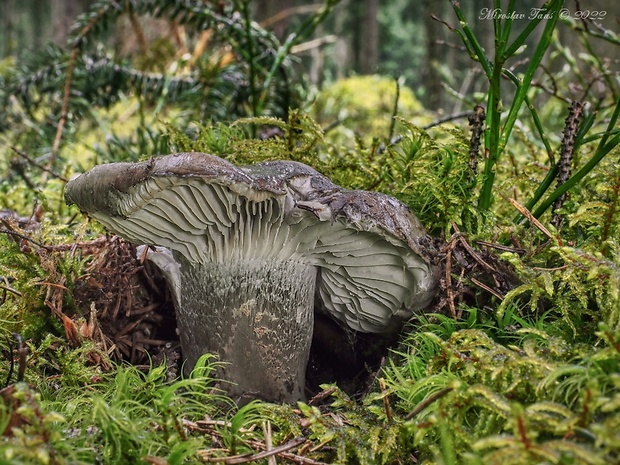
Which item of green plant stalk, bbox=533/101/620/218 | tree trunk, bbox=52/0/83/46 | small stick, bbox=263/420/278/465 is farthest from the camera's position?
tree trunk, bbox=52/0/83/46

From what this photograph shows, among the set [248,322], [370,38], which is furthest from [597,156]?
[370,38]

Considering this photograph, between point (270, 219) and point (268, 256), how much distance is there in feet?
0.62

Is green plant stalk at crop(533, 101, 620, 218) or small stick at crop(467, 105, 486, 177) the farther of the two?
small stick at crop(467, 105, 486, 177)

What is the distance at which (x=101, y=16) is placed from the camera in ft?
10.4

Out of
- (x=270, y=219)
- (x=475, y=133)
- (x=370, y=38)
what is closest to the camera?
(x=270, y=219)

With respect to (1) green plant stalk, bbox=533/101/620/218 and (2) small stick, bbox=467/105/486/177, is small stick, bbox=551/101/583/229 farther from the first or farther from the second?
(2) small stick, bbox=467/105/486/177

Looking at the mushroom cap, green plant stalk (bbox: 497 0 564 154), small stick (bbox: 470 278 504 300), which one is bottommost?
small stick (bbox: 470 278 504 300)

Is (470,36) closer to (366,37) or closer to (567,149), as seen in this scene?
(567,149)

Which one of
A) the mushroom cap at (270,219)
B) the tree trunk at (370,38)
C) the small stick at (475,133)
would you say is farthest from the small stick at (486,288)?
the tree trunk at (370,38)

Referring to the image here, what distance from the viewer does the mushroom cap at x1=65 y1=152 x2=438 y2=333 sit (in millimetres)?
1238

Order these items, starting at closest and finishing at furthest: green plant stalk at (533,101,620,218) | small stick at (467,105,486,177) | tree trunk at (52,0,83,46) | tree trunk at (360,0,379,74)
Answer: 1. green plant stalk at (533,101,620,218)
2. small stick at (467,105,486,177)
3. tree trunk at (52,0,83,46)
4. tree trunk at (360,0,379,74)

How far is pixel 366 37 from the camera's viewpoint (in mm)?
11195

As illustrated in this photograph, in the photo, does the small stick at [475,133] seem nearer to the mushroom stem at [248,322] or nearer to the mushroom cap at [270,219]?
the mushroom cap at [270,219]

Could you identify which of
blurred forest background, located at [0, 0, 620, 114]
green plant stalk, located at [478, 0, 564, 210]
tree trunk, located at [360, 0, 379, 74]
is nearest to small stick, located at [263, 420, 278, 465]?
green plant stalk, located at [478, 0, 564, 210]
